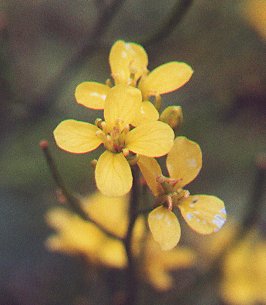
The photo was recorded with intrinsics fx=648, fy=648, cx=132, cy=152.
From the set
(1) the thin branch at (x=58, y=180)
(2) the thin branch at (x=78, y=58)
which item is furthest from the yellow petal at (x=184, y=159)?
(2) the thin branch at (x=78, y=58)

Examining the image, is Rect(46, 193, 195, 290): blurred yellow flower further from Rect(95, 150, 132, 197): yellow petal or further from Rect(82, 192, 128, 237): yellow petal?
Rect(95, 150, 132, 197): yellow petal

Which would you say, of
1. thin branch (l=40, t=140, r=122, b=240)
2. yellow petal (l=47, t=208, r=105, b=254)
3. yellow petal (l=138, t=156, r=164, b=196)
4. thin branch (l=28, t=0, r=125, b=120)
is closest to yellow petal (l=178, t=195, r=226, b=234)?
yellow petal (l=138, t=156, r=164, b=196)

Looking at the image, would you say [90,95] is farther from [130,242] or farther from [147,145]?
[130,242]

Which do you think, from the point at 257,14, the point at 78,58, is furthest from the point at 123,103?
the point at 257,14

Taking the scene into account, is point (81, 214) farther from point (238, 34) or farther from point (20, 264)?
point (238, 34)

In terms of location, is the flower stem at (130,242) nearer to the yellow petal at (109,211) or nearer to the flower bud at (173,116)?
the flower bud at (173,116)
